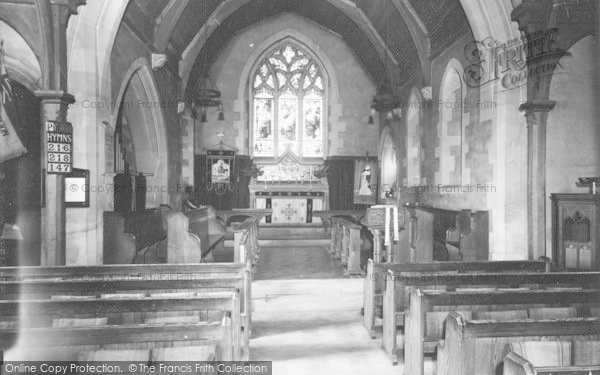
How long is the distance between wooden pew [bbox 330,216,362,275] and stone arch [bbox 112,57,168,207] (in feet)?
12.7

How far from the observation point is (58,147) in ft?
15.5

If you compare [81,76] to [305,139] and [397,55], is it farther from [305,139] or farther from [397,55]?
[305,139]

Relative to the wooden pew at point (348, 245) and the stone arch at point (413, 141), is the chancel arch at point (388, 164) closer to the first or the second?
the stone arch at point (413, 141)

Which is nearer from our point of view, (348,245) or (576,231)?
(576,231)

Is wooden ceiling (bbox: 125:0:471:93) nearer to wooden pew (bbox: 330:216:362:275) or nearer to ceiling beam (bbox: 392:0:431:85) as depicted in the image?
ceiling beam (bbox: 392:0:431:85)

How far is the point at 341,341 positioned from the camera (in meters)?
3.55

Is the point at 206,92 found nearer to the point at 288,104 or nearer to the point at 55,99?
the point at 288,104

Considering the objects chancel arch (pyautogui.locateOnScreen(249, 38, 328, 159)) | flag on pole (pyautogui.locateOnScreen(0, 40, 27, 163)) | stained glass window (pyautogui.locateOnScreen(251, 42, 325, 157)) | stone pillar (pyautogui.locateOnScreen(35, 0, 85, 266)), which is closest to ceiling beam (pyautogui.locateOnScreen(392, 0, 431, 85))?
chancel arch (pyautogui.locateOnScreen(249, 38, 328, 159))

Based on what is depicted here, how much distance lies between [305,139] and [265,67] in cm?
238

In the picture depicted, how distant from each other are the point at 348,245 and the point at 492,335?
4.44 metres

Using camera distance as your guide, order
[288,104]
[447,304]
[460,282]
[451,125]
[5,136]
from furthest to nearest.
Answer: [288,104] < [451,125] < [5,136] < [460,282] < [447,304]

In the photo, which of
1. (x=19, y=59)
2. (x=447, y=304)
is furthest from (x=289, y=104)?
(x=447, y=304)

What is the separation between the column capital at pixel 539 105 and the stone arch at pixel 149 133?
6136 mm

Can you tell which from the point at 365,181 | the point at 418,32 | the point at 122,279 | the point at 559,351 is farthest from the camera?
the point at 365,181
